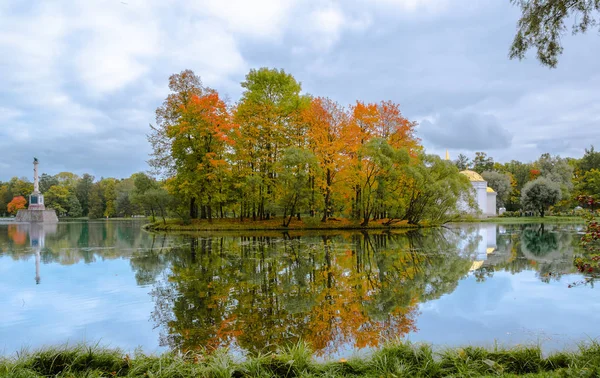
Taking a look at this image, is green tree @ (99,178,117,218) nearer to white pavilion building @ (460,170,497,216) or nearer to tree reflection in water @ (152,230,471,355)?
white pavilion building @ (460,170,497,216)

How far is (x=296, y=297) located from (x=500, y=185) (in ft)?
206

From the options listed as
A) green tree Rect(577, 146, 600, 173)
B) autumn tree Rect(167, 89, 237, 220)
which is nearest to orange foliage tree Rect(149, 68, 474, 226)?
autumn tree Rect(167, 89, 237, 220)

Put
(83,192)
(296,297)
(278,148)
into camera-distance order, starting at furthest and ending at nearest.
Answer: (83,192)
(278,148)
(296,297)

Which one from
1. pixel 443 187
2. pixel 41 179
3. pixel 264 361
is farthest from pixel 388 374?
pixel 41 179

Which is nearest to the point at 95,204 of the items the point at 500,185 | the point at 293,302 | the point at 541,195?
the point at 500,185

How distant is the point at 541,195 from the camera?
164 feet

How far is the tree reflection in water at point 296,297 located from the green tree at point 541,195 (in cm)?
4457

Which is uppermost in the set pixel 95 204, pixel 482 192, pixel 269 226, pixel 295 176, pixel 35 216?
pixel 295 176

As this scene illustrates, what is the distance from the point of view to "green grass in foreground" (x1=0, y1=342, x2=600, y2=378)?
3855 millimetres

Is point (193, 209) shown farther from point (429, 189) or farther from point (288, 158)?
point (429, 189)

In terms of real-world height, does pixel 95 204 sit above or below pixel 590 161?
below

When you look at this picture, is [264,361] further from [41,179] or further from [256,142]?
[41,179]

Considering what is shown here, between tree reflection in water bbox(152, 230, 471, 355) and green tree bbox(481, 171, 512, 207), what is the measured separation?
180 ft

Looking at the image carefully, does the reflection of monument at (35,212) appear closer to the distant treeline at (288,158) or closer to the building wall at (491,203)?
the distant treeline at (288,158)
